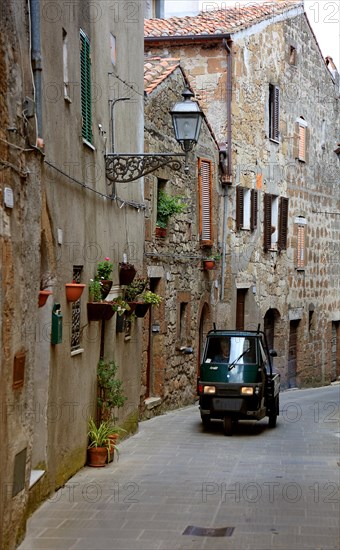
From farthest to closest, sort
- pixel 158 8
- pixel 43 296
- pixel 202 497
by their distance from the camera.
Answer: pixel 158 8 → pixel 202 497 → pixel 43 296

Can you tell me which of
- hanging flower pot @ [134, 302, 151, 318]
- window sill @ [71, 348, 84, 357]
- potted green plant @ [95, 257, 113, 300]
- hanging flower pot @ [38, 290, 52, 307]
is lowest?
window sill @ [71, 348, 84, 357]

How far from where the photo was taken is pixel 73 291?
444 inches

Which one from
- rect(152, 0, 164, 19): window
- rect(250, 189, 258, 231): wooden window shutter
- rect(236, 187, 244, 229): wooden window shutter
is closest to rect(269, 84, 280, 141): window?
rect(250, 189, 258, 231): wooden window shutter

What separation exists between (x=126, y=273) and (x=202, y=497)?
4795mm

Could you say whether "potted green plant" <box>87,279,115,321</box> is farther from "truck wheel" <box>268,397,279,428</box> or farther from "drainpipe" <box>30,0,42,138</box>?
"truck wheel" <box>268,397,279,428</box>

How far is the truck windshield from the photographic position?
16672mm

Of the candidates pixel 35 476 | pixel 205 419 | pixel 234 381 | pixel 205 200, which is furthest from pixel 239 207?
pixel 35 476

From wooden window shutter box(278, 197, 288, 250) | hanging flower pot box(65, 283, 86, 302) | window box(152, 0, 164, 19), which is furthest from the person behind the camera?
window box(152, 0, 164, 19)

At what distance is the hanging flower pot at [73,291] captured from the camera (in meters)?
11.2

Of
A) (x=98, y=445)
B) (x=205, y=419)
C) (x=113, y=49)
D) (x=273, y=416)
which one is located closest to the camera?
(x=98, y=445)

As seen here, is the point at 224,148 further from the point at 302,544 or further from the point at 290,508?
the point at 302,544

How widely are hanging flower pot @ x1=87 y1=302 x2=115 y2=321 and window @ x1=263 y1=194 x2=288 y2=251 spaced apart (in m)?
13.8

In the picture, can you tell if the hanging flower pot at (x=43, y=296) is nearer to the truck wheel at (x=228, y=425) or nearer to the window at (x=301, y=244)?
the truck wheel at (x=228, y=425)

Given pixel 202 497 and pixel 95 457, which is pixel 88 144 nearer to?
pixel 95 457
